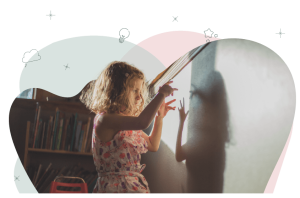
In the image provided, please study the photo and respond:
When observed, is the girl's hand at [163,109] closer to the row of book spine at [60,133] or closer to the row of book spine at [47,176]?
the row of book spine at [60,133]

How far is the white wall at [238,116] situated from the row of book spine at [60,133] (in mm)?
355

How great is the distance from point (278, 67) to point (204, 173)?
16.0 inches

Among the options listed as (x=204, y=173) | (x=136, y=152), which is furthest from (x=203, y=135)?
(x=136, y=152)

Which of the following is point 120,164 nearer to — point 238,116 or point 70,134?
point 70,134

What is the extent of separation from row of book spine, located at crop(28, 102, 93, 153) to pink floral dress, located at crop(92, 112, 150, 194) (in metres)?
0.07

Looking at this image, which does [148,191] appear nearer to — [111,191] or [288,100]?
[111,191]

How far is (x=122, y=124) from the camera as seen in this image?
0.86 metres

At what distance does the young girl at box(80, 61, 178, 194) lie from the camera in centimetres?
85

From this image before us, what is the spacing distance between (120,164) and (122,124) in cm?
12

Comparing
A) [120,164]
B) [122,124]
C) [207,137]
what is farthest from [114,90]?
[207,137]

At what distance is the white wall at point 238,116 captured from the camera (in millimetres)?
875

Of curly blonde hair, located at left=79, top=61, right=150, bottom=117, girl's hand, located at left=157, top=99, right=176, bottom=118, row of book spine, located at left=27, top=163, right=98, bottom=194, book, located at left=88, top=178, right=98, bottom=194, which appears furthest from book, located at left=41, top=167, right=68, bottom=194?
girl's hand, located at left=157, top=99, right=176, bottom=118

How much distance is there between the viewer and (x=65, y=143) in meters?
0.96

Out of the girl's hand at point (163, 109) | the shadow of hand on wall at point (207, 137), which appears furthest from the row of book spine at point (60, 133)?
the shadow of hand on wall at point (207, 137)
